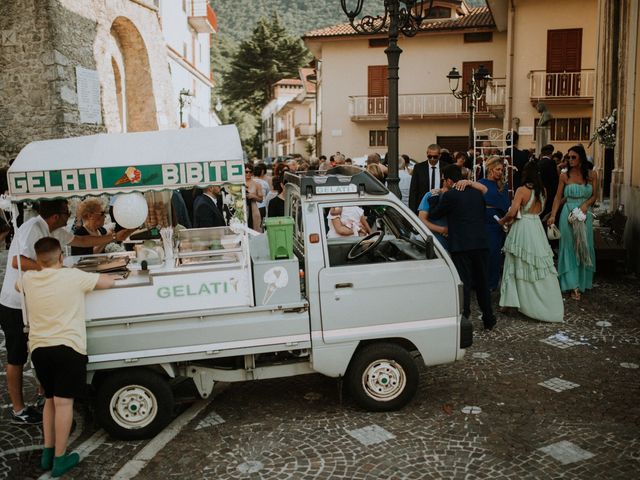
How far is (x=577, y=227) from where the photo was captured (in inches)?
349

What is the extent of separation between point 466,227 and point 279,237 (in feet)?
9.62

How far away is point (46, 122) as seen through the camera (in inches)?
638

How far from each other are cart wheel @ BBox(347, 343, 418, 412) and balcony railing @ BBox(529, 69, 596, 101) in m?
23.7

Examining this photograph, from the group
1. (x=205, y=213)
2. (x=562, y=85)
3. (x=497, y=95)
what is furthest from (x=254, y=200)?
(x=497, y=95)

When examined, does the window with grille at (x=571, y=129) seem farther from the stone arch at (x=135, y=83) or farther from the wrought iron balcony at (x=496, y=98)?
the stone arch at (x=135, y=83)

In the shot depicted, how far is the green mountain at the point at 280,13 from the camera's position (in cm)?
7338

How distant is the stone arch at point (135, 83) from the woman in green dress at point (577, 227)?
17311 millimetres

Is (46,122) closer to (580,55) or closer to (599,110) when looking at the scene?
(599,110)

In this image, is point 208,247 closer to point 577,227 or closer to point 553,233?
point 553,233

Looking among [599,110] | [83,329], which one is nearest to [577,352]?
[83,329]

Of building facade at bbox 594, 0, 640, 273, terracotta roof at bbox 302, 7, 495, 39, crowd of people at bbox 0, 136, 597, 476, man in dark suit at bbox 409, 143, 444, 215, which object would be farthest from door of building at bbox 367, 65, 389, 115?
man in dark suit at bbox 409, 143, 444, 215

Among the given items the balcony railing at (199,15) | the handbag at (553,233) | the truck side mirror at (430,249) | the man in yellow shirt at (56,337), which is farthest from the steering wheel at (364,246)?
the balcony railing at (199,15)

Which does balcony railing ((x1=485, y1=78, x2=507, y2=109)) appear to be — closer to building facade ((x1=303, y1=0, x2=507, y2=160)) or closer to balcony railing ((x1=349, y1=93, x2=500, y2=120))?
building facade ((x1=303, y1=0, x2=507, y2=160))

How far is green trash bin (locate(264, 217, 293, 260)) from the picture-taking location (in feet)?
16.0
